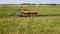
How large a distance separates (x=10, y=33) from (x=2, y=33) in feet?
1.41

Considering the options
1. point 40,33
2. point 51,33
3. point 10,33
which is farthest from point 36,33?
point 10,33

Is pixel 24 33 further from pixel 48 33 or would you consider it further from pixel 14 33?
pixel 48 33

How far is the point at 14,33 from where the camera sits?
28.7 ft

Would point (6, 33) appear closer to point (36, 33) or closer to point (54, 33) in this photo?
point (36, 33)

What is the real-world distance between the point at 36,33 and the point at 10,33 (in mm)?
1411

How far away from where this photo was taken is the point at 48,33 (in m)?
8.84

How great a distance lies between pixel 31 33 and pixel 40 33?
50cm

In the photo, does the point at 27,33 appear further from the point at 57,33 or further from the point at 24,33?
the point at 57,33

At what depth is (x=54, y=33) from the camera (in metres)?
8.77

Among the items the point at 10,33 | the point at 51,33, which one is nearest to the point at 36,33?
the point at 51,33

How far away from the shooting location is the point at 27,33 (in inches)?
346

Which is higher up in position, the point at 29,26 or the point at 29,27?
the point at 29,26

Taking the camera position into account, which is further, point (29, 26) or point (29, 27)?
point (29, 26)

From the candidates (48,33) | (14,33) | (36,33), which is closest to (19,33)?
(14,33)
